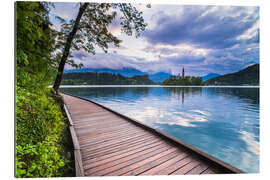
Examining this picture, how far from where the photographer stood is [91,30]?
5516 mm

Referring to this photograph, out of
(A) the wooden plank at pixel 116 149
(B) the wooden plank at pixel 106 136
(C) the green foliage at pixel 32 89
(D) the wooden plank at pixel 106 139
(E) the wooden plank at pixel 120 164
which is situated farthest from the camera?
(B) the wooden plank at pixel 106 136

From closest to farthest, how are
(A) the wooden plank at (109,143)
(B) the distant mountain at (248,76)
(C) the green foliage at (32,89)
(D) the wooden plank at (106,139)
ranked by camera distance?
1. (C) the green foliage at (32,89)
2. (A) the wooden plank at (109,143)
3. (B) the distant mountain at (248,76)
4. (D) the wooden plank at (106,139)

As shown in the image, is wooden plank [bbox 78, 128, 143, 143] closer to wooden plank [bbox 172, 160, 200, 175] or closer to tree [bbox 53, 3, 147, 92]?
wooden plank [bbox 172, 160, 200, 175]

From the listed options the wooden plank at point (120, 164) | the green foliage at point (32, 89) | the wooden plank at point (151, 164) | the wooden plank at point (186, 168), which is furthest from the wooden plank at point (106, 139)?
the wooden plank at point (186, 168)

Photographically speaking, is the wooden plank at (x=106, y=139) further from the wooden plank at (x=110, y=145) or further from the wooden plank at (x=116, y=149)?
the wooden plank at (x=116, y=149)

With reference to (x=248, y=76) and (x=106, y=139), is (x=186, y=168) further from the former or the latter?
(x=248, y=76)

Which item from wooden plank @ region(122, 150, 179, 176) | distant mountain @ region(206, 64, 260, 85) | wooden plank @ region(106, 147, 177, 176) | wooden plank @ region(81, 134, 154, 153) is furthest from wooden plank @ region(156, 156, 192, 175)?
distant mountain @ region(206, 64, 260, 85)

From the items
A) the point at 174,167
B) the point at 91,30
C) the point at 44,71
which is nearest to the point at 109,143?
the point at 174,167

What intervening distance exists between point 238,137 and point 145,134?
5576 millimetres

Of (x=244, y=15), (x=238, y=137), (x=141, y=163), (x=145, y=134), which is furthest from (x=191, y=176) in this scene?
(x=238, y=137)

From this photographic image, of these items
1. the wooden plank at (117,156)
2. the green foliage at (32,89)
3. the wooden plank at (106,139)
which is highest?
the green foliage at (32,89)

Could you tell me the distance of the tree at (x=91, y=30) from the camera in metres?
4.12

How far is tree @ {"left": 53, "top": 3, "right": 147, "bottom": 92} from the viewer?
13.5 ft

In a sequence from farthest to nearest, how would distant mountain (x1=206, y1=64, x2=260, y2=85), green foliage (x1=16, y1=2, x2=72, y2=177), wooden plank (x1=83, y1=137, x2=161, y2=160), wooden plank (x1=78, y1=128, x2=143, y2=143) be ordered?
wooden plank (x1=78, y1=128, x2=143, y2=143)
distant mountain (x1=206, y1=64, x2=260, y2=85)
wooden plank (x1=83, y1=137, x2=161, y2=160)
green foliage (x1=16, y1=2, x2=72, y2=177)
